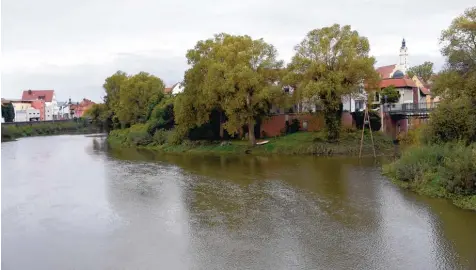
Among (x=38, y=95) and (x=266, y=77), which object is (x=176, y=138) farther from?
(x=38, y=95)

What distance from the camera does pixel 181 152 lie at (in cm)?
3953

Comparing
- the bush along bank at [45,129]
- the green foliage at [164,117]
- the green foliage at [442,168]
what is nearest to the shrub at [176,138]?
the green foliage at [164,117]

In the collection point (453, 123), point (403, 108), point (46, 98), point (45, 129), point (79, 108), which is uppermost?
point (46, 98)

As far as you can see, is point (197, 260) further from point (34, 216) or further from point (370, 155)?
point (370, 155)

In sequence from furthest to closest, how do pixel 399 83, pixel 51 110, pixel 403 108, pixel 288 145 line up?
pixel 51 110 → pixel 399 83 → pixel 403 108 → pixel 288 145

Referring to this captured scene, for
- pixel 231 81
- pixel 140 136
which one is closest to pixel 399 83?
pixel 231 81

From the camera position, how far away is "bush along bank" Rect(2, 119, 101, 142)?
6638cm

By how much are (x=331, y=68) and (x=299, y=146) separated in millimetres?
6713

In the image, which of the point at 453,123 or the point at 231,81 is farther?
the point at 231,81

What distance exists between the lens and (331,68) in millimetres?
33844

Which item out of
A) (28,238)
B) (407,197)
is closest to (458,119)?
(407,197)

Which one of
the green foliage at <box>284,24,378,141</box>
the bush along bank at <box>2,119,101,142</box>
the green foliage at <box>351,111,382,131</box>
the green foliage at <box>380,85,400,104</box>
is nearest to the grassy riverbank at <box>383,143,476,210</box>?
the green foliage at <box>284,24,378,141</box>

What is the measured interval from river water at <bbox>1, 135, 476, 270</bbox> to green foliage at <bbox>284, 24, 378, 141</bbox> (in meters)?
7.94

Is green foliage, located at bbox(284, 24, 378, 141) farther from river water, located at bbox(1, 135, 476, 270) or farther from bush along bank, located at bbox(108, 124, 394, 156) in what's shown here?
river water, located at bbox(1, 135, 476, 270)
